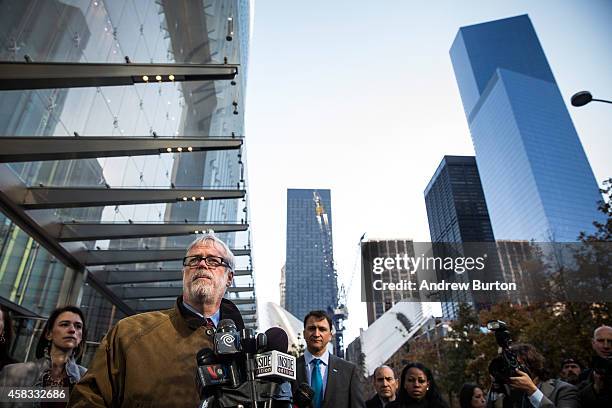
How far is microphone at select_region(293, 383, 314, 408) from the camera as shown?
5.11 ft

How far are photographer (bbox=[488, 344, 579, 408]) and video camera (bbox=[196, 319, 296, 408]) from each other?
8.75 ft

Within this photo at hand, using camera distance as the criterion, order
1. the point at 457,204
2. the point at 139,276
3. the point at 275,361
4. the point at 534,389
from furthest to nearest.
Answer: the point at 457,204
the point at 139,276
the point at 534,389
the point at 275,361

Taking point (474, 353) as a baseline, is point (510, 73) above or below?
above

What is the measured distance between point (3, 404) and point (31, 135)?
6192 mm

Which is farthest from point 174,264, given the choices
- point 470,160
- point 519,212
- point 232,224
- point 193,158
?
point 470,160

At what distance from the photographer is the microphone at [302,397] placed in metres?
1.56

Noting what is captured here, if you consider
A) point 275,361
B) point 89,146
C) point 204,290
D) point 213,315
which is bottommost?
point 275,361

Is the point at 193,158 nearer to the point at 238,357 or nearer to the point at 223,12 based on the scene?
the point at 223,12

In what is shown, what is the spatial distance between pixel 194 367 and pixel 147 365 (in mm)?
225

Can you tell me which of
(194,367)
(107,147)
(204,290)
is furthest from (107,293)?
(194,367)

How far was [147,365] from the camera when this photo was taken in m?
1.83

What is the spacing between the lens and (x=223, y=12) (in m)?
14.7

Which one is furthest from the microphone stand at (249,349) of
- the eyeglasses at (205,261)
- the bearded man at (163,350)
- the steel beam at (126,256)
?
the steel beam at (126,256)

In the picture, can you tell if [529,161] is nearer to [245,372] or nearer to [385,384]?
[385,384]
